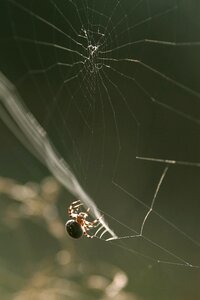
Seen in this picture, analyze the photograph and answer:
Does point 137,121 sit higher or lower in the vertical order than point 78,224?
higher

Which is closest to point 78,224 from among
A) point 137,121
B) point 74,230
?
point 74,230

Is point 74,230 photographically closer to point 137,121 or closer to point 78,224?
point 78,224

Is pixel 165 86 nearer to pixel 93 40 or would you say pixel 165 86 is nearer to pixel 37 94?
pixel 37 94

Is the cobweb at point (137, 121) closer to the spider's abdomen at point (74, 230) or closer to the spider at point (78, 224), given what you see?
the spider at point (78, 224)

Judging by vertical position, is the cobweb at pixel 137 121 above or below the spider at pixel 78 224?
above

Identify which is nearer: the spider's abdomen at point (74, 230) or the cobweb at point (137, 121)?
the spider's abdomen at point (74, 230)

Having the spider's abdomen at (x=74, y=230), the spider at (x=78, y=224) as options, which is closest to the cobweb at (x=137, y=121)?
the spider at (x=78, y=224)

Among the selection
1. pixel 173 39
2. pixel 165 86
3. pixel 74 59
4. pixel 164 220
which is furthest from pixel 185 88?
pixel 74 59

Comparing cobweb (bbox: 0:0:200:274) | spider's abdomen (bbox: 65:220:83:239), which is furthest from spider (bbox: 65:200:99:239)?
cobweb (bbox: 0:0:200:274)

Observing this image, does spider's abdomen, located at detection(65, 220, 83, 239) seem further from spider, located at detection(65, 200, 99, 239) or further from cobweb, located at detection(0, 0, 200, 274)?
cobweb, located at detection(0, 0, 200, 274)
